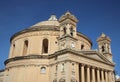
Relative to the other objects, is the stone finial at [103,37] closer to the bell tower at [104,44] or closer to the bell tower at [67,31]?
the bell tower at [104,44]

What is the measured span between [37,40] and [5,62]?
7.36 m

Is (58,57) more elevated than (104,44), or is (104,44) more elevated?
(104,44)

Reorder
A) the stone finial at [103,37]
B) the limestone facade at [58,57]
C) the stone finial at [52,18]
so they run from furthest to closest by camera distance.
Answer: the stone finial at [52,18] → the stone finial at [103,37] → the limestone facade at [58,57]

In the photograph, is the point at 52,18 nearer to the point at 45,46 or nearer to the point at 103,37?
the point at 45,46

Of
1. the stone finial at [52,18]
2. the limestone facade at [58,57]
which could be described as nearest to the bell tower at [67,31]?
the limestone facade at [58,57]

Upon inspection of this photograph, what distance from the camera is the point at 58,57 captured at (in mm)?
28312

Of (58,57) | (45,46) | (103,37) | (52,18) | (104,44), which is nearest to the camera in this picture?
(58,57)

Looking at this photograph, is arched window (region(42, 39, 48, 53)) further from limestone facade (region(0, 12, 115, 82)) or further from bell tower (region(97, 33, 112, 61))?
bell tower (region(97, 33, 112, 61))

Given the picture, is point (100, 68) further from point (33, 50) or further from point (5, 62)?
point (5, 62)

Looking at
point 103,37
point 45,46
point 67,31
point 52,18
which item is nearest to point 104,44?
point 103,37

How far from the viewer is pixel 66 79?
25.4 m

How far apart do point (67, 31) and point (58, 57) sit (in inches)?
163

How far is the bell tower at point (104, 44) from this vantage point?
35781 millimetres

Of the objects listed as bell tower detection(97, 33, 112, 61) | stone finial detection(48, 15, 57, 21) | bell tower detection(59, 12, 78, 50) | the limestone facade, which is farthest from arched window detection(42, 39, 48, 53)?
bell tower detection(97, 33, 112, 61)
